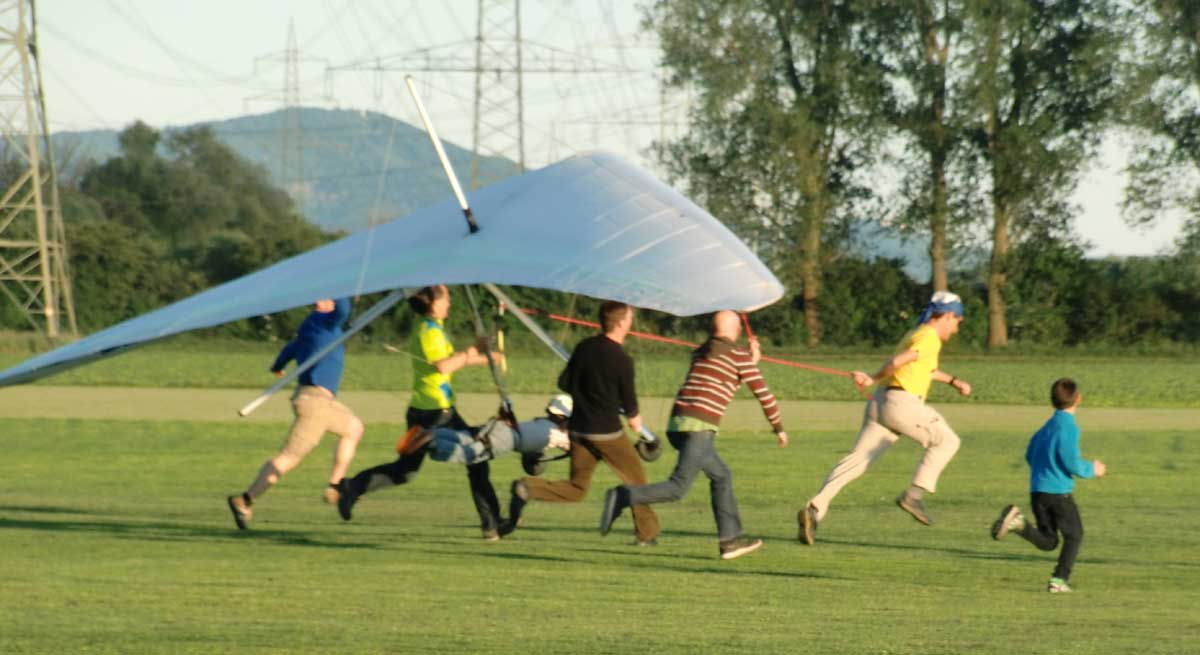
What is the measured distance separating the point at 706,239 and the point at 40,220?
142 feet

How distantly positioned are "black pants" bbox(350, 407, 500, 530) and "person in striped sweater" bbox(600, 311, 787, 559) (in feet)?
4.39

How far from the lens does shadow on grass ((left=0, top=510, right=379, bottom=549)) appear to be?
1240 centimetres

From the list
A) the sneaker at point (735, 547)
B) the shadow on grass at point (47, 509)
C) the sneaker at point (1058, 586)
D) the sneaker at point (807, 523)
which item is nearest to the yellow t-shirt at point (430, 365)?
the sneaker at point (735, 547)

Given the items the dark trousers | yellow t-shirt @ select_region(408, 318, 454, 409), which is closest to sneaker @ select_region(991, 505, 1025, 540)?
the dark trousers

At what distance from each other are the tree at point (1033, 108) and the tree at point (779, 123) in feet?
12.2

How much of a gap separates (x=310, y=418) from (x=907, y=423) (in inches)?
173

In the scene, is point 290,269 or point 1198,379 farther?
point 1198,379

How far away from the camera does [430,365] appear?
1236cm

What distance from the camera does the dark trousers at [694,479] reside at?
11406 millimetres

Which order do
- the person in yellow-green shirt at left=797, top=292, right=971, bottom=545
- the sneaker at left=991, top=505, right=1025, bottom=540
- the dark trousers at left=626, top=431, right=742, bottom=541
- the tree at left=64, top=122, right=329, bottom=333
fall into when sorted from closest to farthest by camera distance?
the sneaker at left=991, top=505, right=1025, bottom=540 < the dark trousers at left=626, top=431, right=742, bottom=541 < the person in yellow-green shirt at left=797, top=292, right=971, bottom=545 < the tree at left=64, top=122, right=329, bottom=333

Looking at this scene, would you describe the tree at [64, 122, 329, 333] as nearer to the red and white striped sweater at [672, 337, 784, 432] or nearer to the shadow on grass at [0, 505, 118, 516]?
the shadow on grass at [0, 505, 118, 516]

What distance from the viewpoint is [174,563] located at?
438 inches

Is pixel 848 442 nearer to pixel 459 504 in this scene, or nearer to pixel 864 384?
pixel 459 504

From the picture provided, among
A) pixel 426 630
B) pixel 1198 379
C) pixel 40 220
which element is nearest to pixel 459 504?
pixel 426 630
